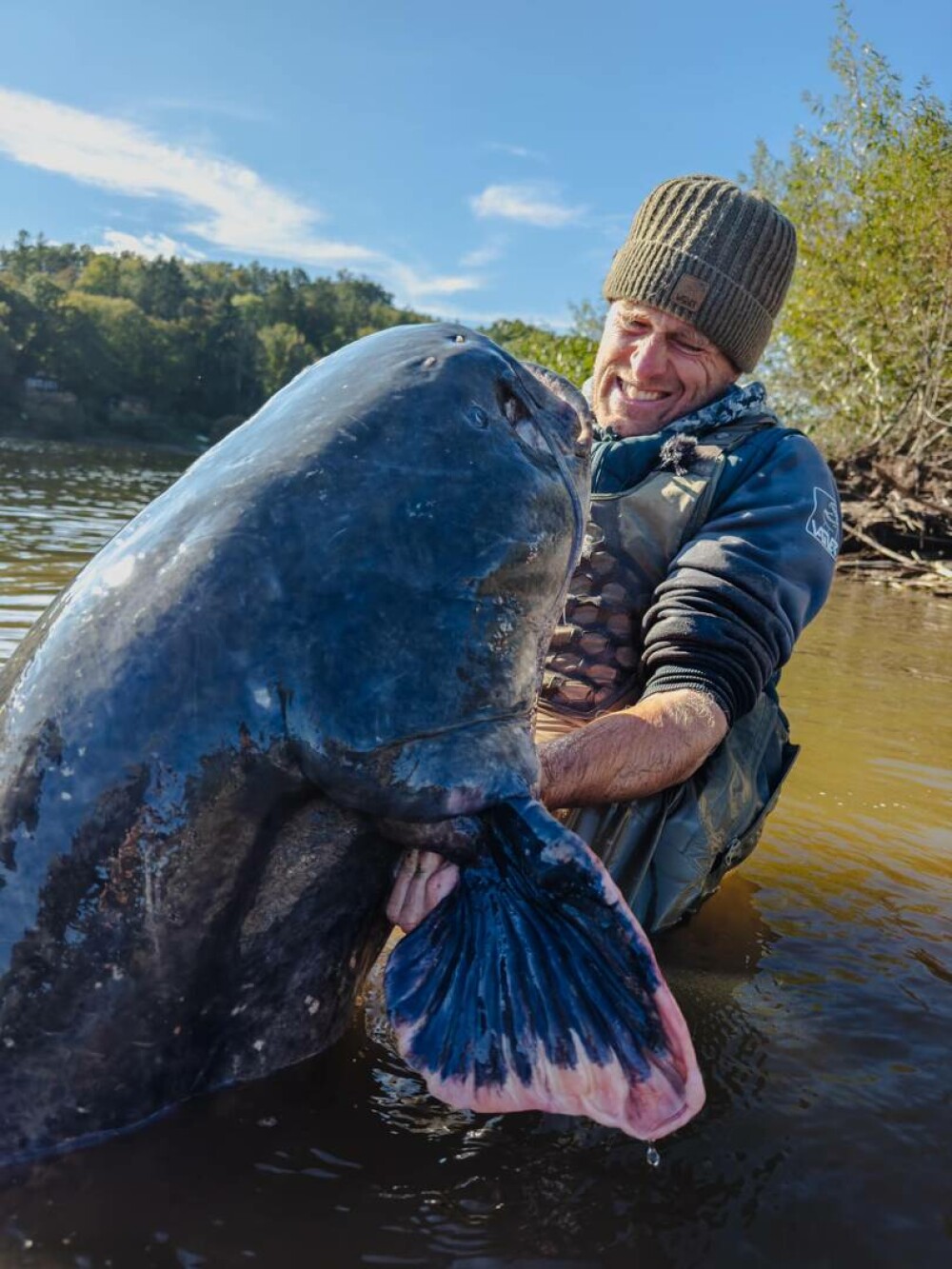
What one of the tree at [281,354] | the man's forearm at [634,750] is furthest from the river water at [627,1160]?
the tree at [281,354]

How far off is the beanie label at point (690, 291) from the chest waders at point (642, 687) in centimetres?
43

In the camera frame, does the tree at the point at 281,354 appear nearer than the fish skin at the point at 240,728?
No

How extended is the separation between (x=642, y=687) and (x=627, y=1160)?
146cm

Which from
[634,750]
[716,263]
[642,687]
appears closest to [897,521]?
[716,263]

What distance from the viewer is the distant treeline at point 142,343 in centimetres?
6469

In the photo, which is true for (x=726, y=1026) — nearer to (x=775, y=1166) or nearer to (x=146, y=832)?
(x=775, y=1166)

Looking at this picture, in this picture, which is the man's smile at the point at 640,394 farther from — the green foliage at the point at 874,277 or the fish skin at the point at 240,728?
the green foliage at the point at 874,277

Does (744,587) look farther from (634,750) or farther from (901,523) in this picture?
(901,523)

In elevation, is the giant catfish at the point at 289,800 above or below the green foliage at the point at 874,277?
below

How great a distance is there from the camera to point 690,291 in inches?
141

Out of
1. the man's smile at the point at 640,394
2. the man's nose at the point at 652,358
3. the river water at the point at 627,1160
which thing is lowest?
the river water at the point at 627,1160

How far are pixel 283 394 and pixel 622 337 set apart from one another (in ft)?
6.15

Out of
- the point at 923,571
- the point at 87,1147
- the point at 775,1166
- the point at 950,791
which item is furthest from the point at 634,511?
the point at 923,571

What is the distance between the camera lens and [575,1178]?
2127 mm
